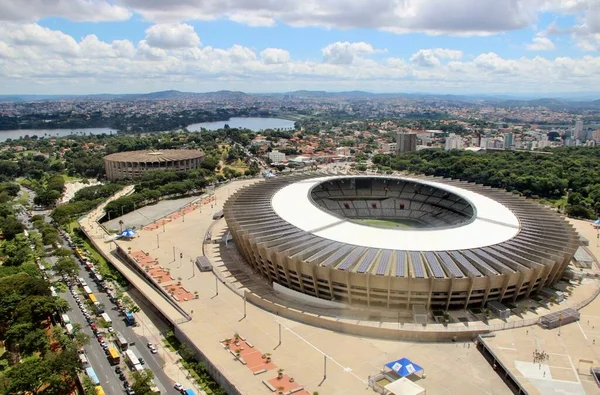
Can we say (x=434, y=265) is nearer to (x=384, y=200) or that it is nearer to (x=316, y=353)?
(x=316, y=353)

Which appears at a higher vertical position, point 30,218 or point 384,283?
point 384,283

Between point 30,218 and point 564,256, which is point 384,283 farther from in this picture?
point 30,218

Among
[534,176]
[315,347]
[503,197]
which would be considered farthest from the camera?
[534,176]

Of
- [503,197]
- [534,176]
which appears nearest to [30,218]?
[503,197]

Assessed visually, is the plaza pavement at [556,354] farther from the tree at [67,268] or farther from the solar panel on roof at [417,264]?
the tree at [67,268]

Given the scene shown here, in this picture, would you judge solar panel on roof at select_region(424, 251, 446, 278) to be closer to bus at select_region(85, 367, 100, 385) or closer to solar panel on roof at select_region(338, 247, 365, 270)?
solar panel on roof at select_region(338, 247, 365, 270)

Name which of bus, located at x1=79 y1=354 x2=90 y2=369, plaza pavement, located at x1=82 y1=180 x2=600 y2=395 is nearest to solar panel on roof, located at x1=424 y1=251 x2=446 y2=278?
plaza pavement, located at x1=82 y1=180 x2=600 y2=395

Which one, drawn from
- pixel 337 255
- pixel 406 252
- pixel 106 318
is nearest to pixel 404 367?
pixel 337 255

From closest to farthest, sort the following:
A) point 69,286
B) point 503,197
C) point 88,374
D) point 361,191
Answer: point 88,374 → point 69,286 → point 503,197 → point 361,191
